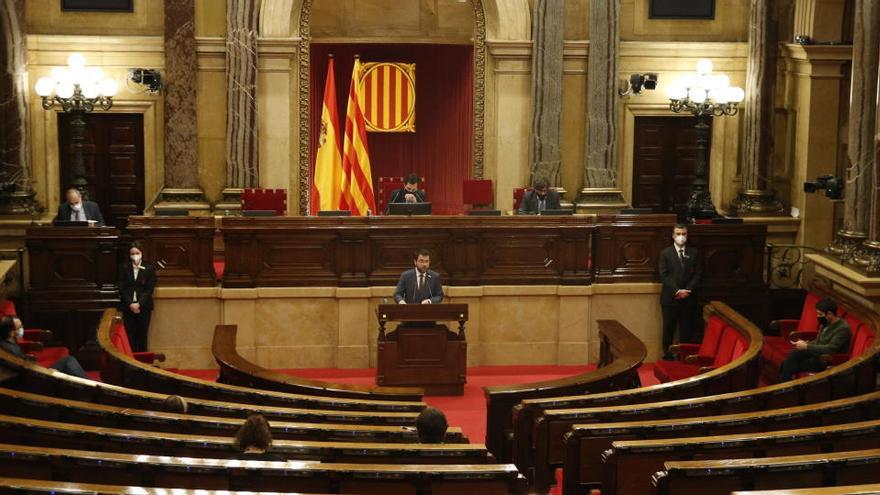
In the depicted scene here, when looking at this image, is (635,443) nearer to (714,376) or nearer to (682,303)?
(714,376)

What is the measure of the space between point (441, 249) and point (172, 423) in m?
5.62

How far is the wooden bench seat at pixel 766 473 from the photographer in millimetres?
6473

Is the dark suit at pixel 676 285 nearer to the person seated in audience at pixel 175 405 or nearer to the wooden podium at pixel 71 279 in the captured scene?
the wooden podium at pixel 71 279

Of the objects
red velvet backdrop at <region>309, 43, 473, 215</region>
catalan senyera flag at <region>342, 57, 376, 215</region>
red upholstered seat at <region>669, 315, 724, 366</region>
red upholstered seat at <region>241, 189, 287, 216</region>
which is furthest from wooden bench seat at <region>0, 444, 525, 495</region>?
red velvet backdrop at <region>309, 43, 473, 215</region>

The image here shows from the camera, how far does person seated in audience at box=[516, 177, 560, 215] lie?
14.4 m

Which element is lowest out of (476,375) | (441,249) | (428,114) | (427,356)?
(476,375)

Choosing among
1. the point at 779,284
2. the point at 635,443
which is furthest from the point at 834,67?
the point at 635,443

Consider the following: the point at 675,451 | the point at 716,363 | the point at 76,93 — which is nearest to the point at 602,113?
the point at 716,363

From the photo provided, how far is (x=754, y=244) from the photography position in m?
13.7

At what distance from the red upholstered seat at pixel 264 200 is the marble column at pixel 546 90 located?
3063 millimetres

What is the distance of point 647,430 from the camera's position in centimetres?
778

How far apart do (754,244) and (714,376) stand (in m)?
4.32

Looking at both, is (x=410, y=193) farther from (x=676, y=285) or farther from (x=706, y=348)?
(x=706, y=348)

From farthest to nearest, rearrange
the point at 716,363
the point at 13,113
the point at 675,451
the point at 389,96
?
the point at 389,96
the point at 13,113
the point at 716,363
the point at 675,451
